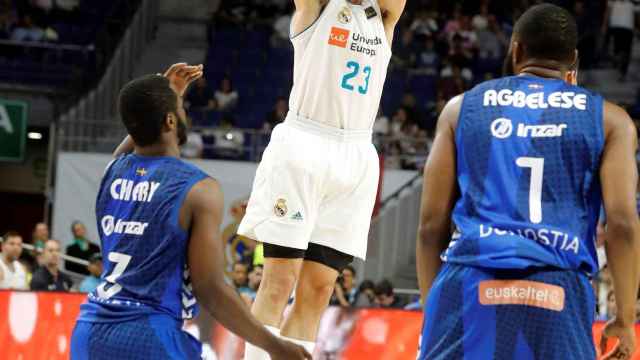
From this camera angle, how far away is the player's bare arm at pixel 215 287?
430cm

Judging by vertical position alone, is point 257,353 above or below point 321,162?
below

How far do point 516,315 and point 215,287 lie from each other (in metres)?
1.11

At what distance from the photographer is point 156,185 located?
4.43 metres

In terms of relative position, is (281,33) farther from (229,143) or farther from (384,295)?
(384,295)

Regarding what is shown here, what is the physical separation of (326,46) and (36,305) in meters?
3.45

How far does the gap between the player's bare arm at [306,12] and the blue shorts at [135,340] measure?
2315 millimetres

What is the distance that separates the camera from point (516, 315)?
3990 mm

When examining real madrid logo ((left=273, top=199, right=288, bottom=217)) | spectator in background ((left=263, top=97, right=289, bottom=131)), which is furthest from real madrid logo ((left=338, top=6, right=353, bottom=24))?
spectator in background ((left=263, top=97, right=289, bottom=131))

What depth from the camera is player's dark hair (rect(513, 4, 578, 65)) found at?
4199 millimetres

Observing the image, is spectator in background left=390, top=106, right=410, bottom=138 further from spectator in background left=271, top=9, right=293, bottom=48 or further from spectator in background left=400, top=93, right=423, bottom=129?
spectator in background left=271, top=9, right=293, bottom=48

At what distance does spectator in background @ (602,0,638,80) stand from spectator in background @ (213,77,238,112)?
23.0ft

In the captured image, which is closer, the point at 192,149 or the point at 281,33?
the point at 192,149

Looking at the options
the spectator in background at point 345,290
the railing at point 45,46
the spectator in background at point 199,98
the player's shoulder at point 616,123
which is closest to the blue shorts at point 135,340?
the player's shoulder at point 616,123

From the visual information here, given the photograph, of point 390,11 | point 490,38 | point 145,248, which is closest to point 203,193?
point 145,248
